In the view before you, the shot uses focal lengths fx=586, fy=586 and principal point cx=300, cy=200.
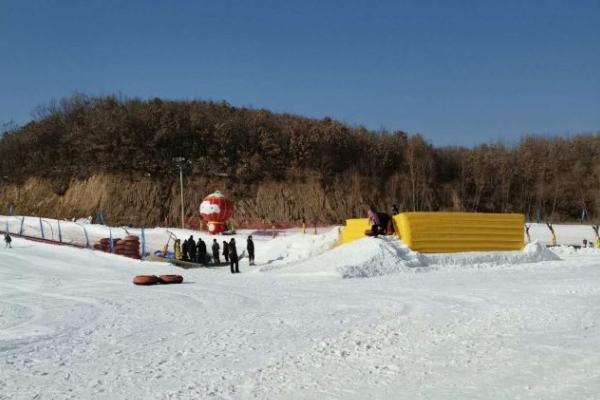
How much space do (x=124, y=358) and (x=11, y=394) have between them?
61.3 inches

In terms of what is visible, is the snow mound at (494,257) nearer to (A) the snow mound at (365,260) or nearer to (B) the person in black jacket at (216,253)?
(A) the snow mound at (365,260)

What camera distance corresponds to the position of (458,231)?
19.0 m

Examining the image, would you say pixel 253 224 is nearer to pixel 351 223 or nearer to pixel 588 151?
pixel 351 223

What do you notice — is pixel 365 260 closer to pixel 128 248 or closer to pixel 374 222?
pixel 374 222

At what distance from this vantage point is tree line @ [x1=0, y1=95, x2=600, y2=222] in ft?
154

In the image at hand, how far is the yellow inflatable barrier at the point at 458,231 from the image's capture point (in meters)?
18.3

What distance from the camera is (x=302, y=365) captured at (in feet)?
20.8

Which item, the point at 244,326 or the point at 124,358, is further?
Answer: the point at 244,326

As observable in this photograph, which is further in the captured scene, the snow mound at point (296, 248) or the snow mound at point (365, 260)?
the snow mound at point (296, 248)

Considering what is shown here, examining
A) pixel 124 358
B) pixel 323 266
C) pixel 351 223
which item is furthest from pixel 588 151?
pixel 124 358

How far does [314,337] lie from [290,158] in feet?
140

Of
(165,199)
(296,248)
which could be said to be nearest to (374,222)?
(296,248)

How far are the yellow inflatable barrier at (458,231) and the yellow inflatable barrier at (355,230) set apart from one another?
1.52m

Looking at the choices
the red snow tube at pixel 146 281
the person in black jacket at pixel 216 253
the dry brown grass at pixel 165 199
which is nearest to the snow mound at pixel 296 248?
the person in black jacket at pixel 216 253
